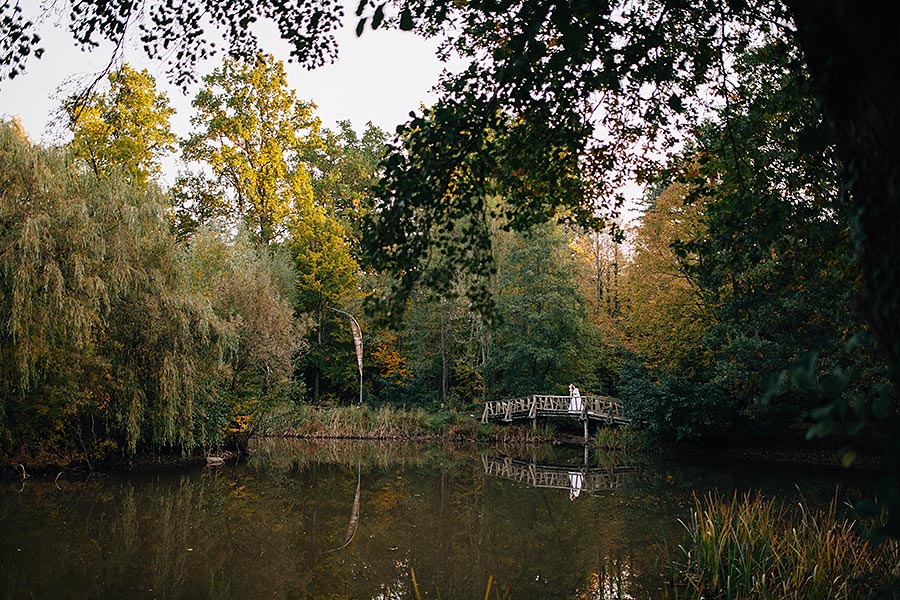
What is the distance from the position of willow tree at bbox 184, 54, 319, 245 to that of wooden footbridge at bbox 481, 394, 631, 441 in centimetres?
1152

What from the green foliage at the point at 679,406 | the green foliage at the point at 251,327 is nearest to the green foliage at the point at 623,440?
the green foliage at the point at 679,406

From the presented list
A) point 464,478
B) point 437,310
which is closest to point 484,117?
point 464,478

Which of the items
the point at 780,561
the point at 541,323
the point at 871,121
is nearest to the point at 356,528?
the point at 780,561

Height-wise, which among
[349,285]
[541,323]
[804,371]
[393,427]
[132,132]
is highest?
[132,132]

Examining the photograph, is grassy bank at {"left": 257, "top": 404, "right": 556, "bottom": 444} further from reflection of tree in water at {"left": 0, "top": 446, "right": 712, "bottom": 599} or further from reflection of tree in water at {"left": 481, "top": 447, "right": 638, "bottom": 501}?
reflection of tree in water at {"left": 0, "top": 446, "right": 712, "bottom": 599}

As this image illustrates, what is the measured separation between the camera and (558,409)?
25391 mm

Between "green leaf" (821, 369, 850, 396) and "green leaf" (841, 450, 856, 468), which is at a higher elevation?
"green leaf" (821, 369, 850, 396)

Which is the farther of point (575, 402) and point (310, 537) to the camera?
point (575, 402)

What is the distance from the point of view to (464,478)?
648 inches

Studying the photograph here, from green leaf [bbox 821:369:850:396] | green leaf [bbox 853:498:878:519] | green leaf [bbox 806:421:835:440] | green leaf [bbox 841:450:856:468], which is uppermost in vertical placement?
green leaf [bbox 821:369:850:396]

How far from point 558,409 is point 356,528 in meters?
15.2

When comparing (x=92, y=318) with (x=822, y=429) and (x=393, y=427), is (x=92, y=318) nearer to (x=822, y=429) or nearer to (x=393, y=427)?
(x=393, y=427)

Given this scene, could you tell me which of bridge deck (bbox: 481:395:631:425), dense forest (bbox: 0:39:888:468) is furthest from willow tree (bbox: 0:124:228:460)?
bridge deck (bbox: 481:395:631:425)

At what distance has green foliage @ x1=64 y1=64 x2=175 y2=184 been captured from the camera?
Result: 21359mm
